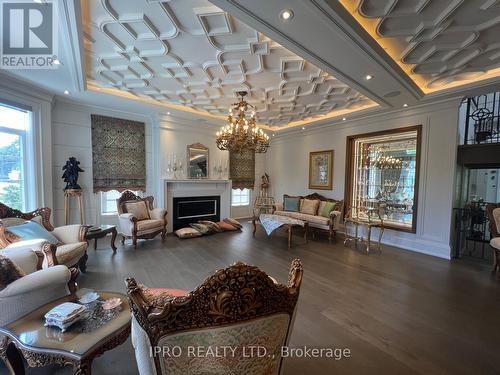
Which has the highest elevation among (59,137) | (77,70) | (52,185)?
(77,70)

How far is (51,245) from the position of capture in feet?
7.34

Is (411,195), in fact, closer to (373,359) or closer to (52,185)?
(373,359)

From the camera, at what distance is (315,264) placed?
3646 mm

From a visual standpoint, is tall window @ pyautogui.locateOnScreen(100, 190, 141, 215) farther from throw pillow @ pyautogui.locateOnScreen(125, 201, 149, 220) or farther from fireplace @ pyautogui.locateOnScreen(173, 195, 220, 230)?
fireplace @ pyautogui.locateOnScreen(173, 195, 220, 230)

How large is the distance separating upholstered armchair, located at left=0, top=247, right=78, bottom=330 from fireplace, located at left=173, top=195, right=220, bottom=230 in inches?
146

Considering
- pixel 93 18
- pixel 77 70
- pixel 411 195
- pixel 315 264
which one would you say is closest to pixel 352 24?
pixel 93 18

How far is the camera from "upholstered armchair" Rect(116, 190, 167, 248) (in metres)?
4.33

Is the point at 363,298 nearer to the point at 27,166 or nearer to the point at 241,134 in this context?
the point at 241,134

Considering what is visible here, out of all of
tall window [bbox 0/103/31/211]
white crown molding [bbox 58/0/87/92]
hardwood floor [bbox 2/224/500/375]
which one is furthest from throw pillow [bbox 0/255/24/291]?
tall window [bbox 0/103/31/211]

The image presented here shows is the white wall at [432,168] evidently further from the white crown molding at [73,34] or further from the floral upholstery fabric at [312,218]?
the white crown molding at [73,34]

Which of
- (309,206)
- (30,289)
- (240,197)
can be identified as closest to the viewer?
(30,289)

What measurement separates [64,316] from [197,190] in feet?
15.8

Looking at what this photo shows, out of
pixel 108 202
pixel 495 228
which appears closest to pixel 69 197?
pixel 108 202

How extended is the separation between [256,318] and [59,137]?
5660mm
